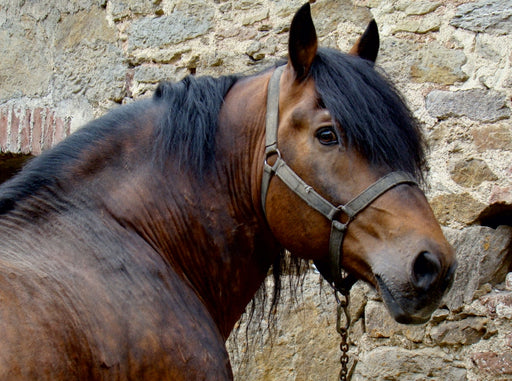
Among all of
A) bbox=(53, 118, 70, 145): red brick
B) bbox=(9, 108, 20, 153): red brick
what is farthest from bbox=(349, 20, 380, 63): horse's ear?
bbox=(9, 108, 20, 153): red brick

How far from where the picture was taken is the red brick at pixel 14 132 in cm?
337

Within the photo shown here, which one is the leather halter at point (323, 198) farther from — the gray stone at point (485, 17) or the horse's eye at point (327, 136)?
the gray stone at point (485, 17)

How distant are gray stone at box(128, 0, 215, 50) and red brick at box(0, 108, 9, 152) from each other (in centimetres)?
88

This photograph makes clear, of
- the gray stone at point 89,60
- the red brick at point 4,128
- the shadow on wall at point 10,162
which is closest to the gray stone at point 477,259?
the gray stone at point 89,60

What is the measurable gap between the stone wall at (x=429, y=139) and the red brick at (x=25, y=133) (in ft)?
2.28

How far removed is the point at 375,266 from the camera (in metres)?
1.54

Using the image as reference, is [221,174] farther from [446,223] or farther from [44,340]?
[446,223]

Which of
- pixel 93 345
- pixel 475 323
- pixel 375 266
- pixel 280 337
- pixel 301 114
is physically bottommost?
pixel 280 337

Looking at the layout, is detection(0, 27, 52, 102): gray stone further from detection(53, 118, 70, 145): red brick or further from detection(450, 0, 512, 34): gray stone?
detection(450, 0, 512, 34): gray stone

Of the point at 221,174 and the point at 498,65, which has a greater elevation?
the point at 498,65

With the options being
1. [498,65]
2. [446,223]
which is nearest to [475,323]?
[446,223]

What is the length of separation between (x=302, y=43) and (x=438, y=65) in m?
1.19

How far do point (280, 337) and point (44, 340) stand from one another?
163 cm

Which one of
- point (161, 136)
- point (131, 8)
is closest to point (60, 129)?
point (131, 8)
